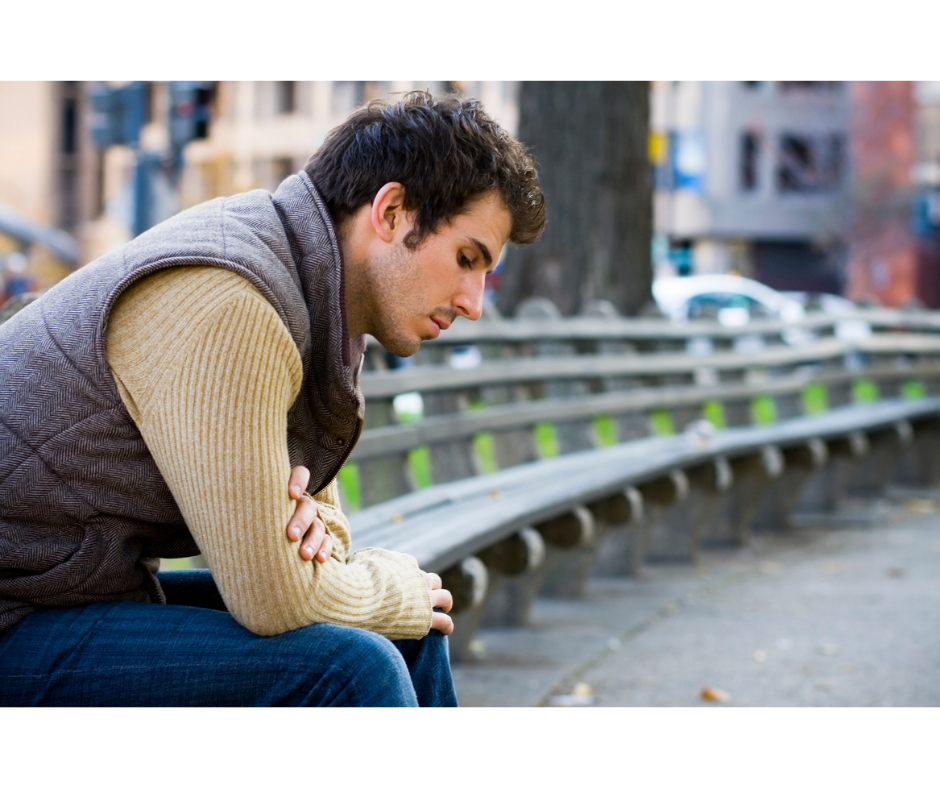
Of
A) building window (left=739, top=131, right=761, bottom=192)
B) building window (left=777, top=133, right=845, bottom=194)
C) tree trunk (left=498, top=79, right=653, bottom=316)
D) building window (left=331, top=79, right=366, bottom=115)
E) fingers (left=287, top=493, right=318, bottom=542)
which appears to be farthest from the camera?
building window (left=739, top=131, right=761, bottom=192)

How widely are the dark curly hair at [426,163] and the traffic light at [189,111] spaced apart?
9.83 m

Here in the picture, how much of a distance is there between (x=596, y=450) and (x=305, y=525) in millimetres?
4402

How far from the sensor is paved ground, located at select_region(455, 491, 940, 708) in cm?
492

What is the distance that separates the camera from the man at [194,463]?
2.26 meters

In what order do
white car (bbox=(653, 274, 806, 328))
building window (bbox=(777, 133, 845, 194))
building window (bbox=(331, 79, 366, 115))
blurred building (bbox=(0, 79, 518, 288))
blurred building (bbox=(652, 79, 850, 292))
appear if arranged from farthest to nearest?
1. blurred building (bbox=(0, 79, 518, 288))
2. blurred building (bbox=(652, 79, 850, 292))
3. building window (bbox=(331, 79, 366, 115))
4. building window (bbox=(777, 133, 845, 194))
5. white car (bbox=(653, 274, 806, 328))

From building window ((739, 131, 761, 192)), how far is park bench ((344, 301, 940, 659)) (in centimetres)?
4001

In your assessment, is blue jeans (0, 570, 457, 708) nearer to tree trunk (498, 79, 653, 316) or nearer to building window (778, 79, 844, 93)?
tree trunk (498, 79, 653, 316)

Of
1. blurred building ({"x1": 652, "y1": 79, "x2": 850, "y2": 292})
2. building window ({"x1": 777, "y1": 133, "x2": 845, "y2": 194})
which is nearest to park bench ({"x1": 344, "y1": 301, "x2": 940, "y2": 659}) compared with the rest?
building window ({"x1": 777, "y1": 133, "x2": 845, "y2": 194})

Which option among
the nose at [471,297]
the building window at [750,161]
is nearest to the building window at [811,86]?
the building window at [750,161]

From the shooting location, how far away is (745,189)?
50469 millimetres

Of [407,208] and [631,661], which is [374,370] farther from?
[407,208]

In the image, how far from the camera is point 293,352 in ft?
7.67

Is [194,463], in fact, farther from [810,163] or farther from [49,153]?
[49,153]
